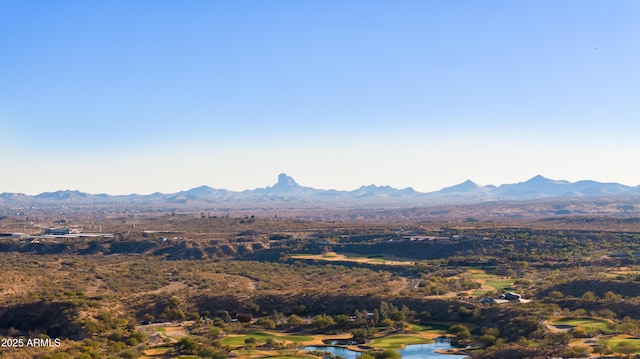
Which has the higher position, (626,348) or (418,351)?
(626,348)

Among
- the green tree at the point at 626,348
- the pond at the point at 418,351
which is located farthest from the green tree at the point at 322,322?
the green tree at the point at 626,348

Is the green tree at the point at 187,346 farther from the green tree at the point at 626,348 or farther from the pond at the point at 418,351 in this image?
the green tree at the point at 626,348

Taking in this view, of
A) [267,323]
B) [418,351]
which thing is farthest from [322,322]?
[418,351]

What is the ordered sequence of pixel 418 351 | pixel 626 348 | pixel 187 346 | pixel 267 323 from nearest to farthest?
pixel 626 348, pixel 187 346, pixel 418 351, pixel 267 323

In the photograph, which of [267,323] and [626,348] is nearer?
[626,348]

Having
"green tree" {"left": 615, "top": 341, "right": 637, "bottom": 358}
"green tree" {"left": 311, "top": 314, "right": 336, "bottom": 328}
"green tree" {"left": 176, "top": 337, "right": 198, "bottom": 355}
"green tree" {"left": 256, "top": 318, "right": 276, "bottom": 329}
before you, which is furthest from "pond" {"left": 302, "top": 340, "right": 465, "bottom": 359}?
"green tree" {"left": 615, "top": 341, "right": 637, "bottom": 358}

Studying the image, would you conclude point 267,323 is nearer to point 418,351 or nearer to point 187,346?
point 187,346

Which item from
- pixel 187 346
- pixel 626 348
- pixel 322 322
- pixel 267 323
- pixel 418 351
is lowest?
pixel 418 351

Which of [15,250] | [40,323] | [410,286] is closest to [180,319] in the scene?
[40,323]
